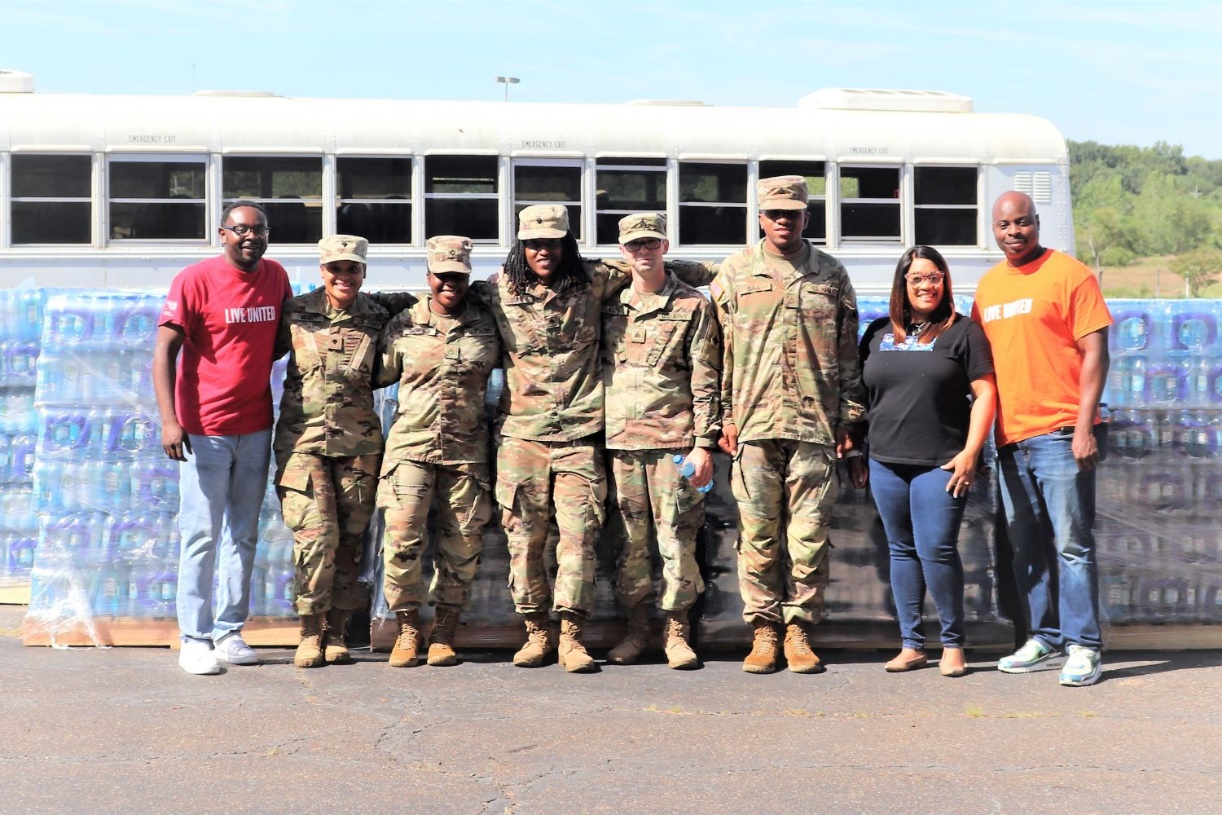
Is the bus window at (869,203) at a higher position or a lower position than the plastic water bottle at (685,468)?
higher

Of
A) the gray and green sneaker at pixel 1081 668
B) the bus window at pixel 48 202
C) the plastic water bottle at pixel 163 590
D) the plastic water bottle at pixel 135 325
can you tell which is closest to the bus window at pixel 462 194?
the bus window at pixel 48 202

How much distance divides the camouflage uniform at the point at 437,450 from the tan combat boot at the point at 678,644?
951mm

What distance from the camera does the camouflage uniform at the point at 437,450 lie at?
20.1 ft

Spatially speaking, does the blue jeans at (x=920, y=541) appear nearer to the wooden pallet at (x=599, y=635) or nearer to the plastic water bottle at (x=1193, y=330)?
the wooden pallet at (x=599, y=635)

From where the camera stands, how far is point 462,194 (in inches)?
502

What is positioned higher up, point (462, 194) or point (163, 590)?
point (462, 194)

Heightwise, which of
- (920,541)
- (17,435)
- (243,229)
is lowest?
(920,541)

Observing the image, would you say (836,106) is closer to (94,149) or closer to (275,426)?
(94,149)

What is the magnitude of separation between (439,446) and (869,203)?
27.5 feet

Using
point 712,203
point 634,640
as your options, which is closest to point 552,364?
point 634,640

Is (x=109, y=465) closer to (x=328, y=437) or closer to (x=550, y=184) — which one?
(x=328, y=437)

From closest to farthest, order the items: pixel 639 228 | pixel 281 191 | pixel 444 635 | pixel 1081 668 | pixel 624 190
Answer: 1. pixel 1081 668
2. pixel 639 228
3. pixel 444 635
4. pixel 281 191
5. pixel 624 190

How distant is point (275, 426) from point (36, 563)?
146 cm

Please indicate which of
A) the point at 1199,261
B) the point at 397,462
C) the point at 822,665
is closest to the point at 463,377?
the point at 397,462
